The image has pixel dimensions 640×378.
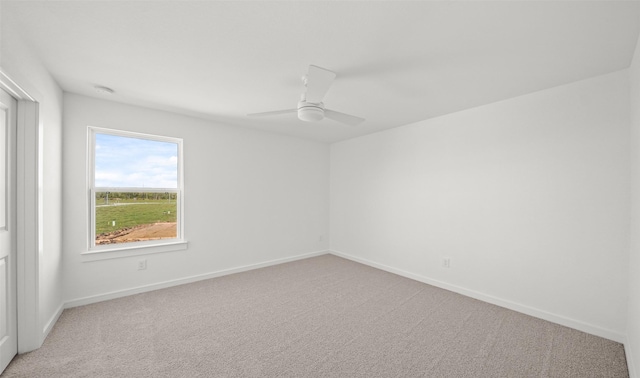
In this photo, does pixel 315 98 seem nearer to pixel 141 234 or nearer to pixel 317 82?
pixel 317 82

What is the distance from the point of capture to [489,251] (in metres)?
2.94

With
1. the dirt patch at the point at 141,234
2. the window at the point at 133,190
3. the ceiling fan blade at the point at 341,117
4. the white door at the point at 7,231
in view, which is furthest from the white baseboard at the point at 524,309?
the white door at the point at 7,231

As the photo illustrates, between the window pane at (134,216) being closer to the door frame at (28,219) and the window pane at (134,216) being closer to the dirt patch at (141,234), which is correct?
the dirt patch at (141,234)

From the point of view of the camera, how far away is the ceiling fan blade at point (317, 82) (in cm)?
174

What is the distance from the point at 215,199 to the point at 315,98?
7.87 feet

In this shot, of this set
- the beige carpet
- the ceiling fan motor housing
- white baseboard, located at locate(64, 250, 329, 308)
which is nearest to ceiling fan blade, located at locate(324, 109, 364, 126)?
the ceiling fan motor housing

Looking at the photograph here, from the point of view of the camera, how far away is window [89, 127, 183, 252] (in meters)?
2.95

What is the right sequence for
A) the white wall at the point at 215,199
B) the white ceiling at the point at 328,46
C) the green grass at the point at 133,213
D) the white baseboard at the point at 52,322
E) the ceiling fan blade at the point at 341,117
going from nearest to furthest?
1. the white ceiling at the point at 328,46
2. the white baseboard at the point at 52,322
3. the ceiling fan blade at the point at 341,117
4. the white wall at the point at 215,199
5. the green grass at the point at 133,213

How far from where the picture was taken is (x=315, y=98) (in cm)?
212

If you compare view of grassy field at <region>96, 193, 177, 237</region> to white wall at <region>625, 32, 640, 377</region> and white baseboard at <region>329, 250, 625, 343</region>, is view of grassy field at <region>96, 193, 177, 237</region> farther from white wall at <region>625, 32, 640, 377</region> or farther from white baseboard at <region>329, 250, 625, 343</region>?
white wall at <region>625, 32, 640, 377</region>

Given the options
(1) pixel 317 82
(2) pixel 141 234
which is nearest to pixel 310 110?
(1) pixel 317 82

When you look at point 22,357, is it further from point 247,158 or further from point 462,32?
point 462,32

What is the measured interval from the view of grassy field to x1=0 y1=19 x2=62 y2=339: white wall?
407 mm

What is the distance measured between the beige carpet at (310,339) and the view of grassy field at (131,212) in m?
0.89
